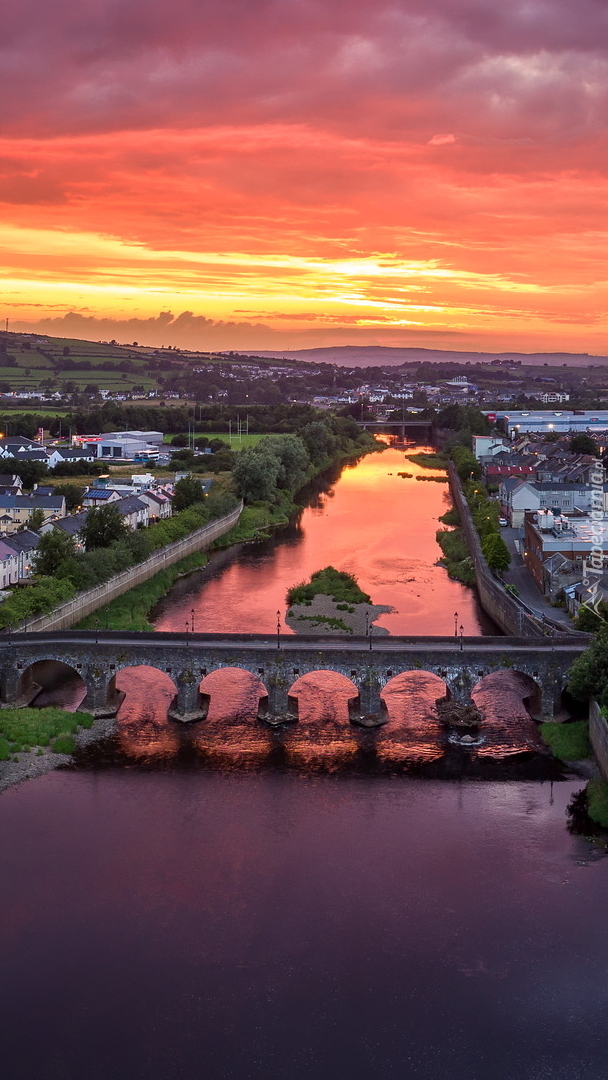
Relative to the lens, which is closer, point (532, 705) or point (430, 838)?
point (430, 838)

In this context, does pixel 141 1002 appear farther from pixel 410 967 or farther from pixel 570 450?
pixel 570 450

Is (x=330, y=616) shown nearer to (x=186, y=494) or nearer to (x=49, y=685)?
(x=49, y=685)

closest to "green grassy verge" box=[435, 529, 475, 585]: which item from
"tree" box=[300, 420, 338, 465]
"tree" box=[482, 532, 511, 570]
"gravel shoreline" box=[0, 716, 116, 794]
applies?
"tree" box=[482, 532, 511, 570]

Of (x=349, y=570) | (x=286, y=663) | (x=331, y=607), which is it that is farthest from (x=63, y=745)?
(x=349, y=570)

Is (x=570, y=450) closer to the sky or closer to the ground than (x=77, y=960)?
closer to the sky

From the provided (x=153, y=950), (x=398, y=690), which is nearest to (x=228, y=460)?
(x=398, y=690)

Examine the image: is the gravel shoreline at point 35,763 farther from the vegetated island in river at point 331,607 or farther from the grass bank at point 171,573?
the vegetated island in river at point 331,607
